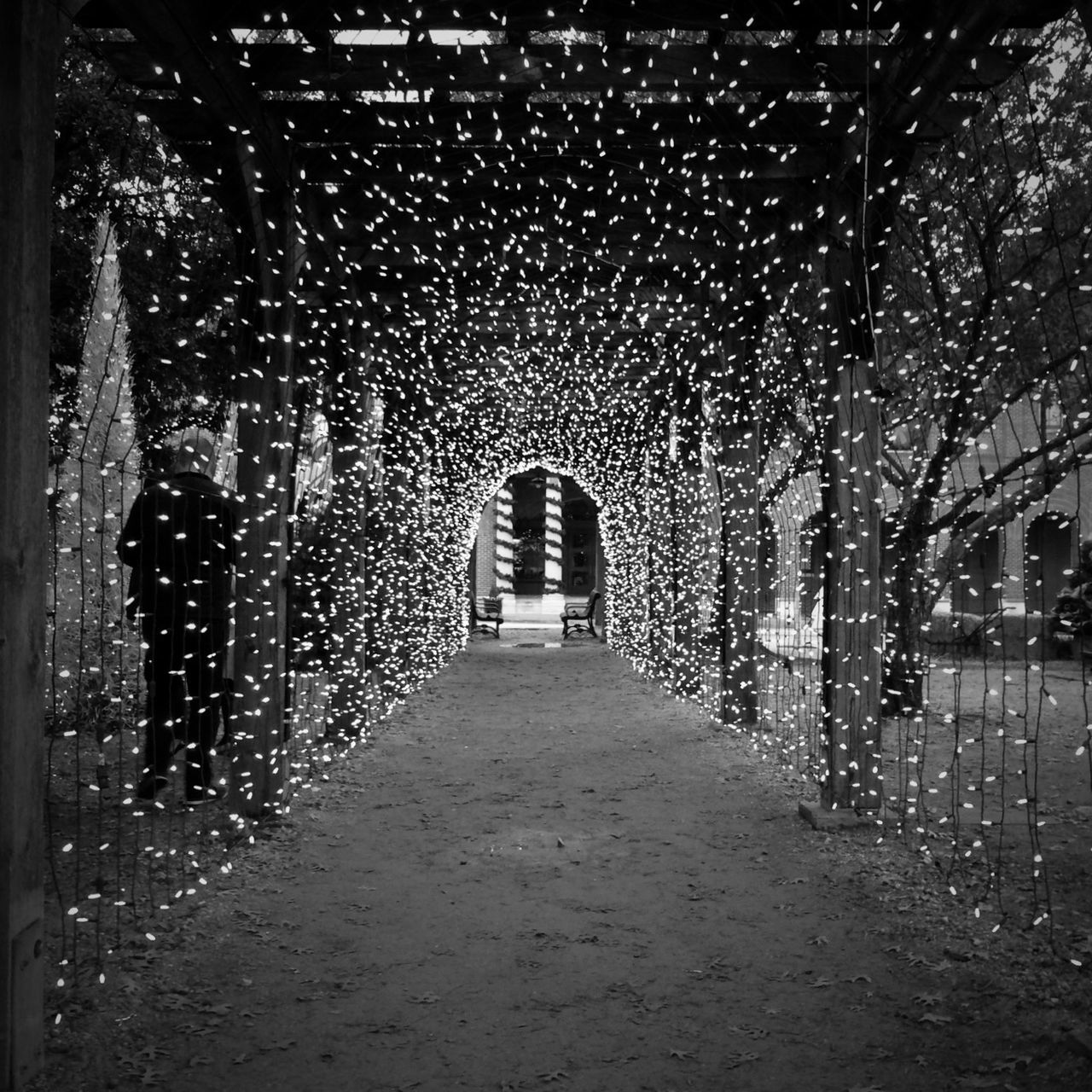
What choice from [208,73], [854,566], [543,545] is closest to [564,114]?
[208,73]

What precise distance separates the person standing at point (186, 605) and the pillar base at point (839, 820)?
Result: 3175 millimetres

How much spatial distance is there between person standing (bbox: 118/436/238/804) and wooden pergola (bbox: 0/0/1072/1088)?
1.08 feet

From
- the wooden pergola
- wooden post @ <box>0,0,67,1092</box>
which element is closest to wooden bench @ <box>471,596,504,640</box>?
the wooden pergola

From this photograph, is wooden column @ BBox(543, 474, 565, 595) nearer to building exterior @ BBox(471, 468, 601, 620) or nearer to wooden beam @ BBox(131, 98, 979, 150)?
building exterior @ BBox(471, 468, 601, 620)

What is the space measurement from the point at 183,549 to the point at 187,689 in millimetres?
732

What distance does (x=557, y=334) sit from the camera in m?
11.8

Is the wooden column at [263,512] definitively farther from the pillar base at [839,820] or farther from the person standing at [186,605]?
the pillar base at [839,820]

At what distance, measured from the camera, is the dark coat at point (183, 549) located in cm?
601

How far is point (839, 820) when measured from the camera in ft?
19.7

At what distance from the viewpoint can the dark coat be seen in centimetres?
601

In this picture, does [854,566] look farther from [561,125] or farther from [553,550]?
[553,550]

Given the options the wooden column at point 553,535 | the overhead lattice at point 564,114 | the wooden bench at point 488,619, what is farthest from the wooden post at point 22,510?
the wooden column at point 553,535

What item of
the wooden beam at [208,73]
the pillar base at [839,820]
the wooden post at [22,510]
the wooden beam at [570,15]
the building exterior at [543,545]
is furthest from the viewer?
the building exterior at [543,545]

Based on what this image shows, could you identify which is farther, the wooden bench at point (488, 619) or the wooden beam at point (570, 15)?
the wooden bench at point (488, 619)
